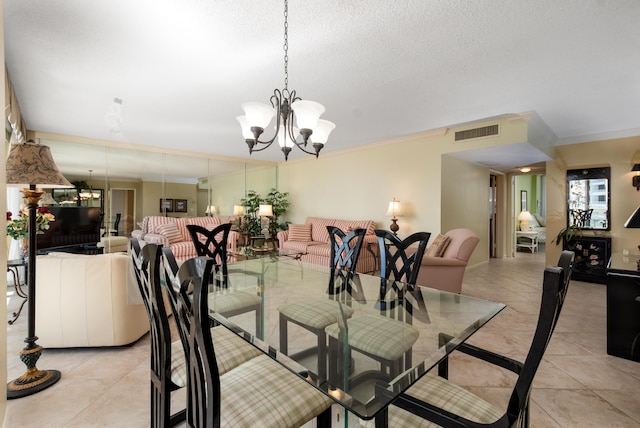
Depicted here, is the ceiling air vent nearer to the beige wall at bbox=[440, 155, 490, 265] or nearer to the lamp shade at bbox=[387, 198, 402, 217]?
the beige wall at bbox=[440, 155, 490, 265]

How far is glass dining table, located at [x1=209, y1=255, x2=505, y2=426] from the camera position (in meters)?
0.97

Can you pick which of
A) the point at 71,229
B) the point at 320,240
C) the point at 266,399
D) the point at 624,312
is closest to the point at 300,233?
the point at 320,240

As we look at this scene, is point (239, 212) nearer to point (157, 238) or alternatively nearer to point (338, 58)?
point (157, 238)

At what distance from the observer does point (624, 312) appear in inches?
93.5

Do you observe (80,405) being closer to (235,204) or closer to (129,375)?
(129,375)

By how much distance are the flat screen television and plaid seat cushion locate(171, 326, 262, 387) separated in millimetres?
4005

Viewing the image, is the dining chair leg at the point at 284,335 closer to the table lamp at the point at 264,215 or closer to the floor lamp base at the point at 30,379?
the floor lamp base at the point at 30,379

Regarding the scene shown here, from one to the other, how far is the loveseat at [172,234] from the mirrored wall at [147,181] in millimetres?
290

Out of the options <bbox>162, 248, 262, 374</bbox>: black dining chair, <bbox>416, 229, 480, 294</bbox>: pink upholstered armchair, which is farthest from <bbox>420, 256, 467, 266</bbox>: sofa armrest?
<bbox>162, 248, 262, 374</bbox>: black dining chair

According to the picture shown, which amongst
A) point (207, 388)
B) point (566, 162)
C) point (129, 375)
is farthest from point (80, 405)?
point (566, 162)

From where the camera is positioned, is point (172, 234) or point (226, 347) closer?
point (226, 347)

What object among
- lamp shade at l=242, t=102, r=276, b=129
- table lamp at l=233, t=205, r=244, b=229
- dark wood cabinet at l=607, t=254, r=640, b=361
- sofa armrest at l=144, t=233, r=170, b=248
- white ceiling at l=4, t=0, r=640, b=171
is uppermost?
white ceiling at l=4, t=0, r=640, b=171

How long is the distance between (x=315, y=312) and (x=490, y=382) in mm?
1303

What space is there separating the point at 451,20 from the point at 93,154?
6414mm
